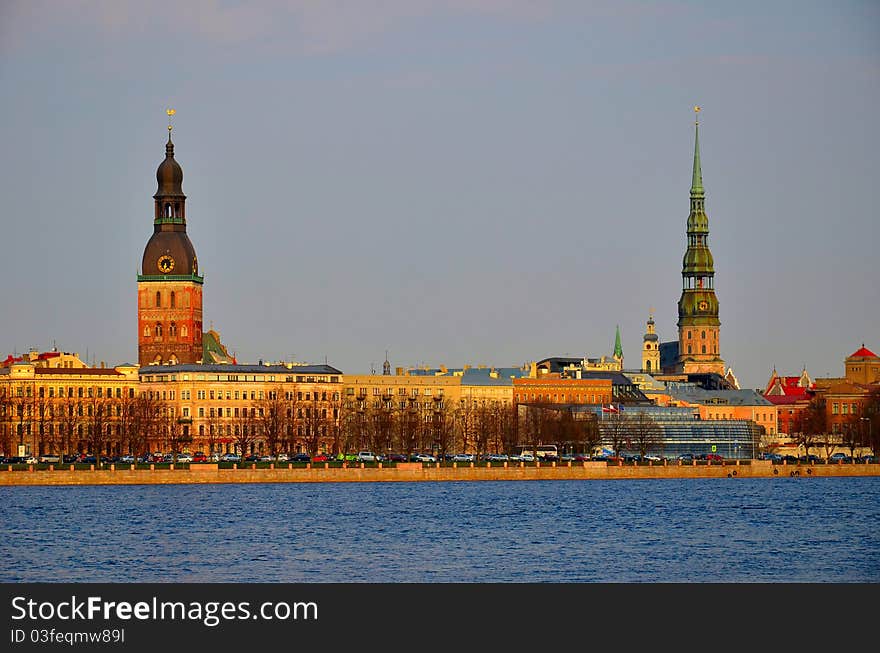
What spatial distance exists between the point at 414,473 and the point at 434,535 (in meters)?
47.4

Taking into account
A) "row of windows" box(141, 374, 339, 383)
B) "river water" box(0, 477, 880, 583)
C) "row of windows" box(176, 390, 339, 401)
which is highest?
"row of windows" box(141, 374, 339, 383)

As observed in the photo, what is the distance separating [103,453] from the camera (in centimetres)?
14375

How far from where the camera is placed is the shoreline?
11131cm

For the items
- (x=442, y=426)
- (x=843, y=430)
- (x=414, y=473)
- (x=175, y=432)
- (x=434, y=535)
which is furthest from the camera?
(x=843, y=430)

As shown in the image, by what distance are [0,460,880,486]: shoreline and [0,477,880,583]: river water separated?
1.36 m

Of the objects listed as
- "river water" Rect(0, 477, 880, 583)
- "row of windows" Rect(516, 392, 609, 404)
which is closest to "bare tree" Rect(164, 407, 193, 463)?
"row of windows" Rect(516, 392, 609, 404)

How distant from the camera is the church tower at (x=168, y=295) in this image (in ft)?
594

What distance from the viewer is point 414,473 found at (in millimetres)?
122438

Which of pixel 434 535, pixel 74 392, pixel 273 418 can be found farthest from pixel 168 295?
pixel 434 535

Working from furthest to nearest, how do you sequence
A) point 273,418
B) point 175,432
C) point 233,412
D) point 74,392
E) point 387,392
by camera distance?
point 387,392 → point 233,412 → point 74,392 → point 175,432 → point 273,418

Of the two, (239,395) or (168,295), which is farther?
(168,295)

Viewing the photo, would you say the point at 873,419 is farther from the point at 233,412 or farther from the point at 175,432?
the point at 175,432

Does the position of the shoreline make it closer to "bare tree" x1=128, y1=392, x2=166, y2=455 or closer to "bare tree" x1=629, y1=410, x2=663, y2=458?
"bare tree" x1=128, y1=392, x2=166, y2=455
